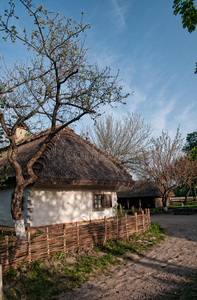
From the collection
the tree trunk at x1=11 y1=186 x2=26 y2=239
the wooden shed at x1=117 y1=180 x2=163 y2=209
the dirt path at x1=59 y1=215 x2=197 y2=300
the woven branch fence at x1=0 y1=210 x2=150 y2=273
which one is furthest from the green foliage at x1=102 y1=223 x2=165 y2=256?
the wooden shed at x1=117 y1=180 x2=163 y2=209

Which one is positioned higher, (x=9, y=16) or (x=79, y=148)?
(x=9, y=16)

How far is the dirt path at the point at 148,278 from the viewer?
4754 mm

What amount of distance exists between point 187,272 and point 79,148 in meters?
7.82

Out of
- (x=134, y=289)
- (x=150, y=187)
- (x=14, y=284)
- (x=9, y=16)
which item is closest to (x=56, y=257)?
(x=14, y=284)

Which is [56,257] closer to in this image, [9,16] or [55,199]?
[55,199]

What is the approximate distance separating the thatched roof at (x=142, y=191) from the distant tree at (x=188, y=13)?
75.4ft

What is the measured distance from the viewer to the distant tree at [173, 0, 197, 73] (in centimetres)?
472

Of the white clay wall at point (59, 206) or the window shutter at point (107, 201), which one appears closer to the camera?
the white clay wall at point (59, 206)

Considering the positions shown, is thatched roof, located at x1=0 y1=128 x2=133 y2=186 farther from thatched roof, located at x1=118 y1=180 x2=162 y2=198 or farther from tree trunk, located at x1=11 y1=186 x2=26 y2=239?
thatched roof, located at x1=118 y1=180 x2=162 y2=198

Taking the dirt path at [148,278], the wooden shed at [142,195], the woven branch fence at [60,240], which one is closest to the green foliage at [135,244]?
the woven branch fence at [60,240]

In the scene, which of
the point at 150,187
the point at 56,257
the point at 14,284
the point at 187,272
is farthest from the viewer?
the point at 150,187

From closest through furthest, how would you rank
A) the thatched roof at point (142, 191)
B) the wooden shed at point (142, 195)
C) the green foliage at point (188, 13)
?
1. the green foliage at point (188, 13)
2. the thatched roof at point (142, 191)
3. the wooden shed at point (142, 195)

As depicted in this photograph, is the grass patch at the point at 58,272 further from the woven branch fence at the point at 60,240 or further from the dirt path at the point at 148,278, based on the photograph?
the dirt path at the point at 148,278

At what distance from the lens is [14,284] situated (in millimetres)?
4965
